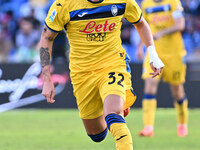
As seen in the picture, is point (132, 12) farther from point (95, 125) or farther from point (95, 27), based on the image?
point (95, 125)

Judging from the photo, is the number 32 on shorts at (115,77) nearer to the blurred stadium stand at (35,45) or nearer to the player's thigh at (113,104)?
the player's thigh at (113,104)

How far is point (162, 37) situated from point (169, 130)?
179cm

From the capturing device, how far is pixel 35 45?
559 inches

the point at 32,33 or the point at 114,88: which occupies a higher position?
the point at 114,88

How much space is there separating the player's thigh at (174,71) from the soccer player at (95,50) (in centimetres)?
340

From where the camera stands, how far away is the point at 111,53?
5.96 m

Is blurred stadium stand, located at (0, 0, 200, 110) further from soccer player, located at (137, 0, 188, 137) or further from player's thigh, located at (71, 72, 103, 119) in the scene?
player's thigh, located at (71, 72, 103, 119)

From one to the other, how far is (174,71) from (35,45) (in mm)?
5667

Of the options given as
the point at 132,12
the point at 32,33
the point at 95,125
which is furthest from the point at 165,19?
the point at 32,33

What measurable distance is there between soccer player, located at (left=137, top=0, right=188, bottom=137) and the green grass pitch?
0.50 meters

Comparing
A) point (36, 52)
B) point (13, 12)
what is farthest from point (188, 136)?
point (13, 12)

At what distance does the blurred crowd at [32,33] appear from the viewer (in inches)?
555

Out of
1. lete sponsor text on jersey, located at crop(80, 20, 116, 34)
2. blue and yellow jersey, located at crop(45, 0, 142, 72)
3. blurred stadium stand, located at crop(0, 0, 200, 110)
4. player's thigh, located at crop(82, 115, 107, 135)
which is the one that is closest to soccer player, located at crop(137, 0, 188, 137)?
player's thigh, located at crop(82, 115, 107, 135)

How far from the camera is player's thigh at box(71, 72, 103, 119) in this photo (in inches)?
236
